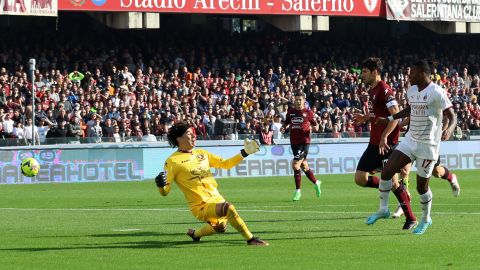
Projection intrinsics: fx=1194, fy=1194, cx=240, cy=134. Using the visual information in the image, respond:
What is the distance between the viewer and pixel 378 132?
16609 mm

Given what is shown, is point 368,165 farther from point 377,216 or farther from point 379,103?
point 377,216

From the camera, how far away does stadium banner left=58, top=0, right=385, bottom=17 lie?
143 feet

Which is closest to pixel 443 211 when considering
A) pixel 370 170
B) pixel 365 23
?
pixel 370 170

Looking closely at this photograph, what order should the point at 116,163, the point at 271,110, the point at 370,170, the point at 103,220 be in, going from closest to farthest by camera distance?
the point at 370,170 < the point at 103,220 < the point at 116,163 < the point at 271,110

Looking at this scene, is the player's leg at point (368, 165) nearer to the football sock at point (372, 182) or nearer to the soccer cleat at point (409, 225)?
the football sock at point (372, 182)

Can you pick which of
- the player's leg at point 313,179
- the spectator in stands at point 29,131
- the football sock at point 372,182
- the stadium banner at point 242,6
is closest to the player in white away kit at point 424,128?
the football sock at point 372,182


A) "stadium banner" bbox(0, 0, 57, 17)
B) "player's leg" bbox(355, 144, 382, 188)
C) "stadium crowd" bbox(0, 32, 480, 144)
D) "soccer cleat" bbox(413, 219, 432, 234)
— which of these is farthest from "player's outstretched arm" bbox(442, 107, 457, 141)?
"stadium banner" bbox(0, 0, 57, 17)

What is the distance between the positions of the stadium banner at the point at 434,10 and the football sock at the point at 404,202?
1363 inches

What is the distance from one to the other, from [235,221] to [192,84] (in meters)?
30.4

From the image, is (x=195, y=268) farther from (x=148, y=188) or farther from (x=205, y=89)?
(x=205, y=89)

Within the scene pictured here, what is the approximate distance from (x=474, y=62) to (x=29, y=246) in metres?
44.0

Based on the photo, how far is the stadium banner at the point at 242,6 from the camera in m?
43.5

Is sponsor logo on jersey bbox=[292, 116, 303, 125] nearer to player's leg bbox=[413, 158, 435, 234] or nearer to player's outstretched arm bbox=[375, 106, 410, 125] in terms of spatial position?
player's outstretched arm bbox=[375, 106, 410, 125]

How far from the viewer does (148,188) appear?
2894 cm
